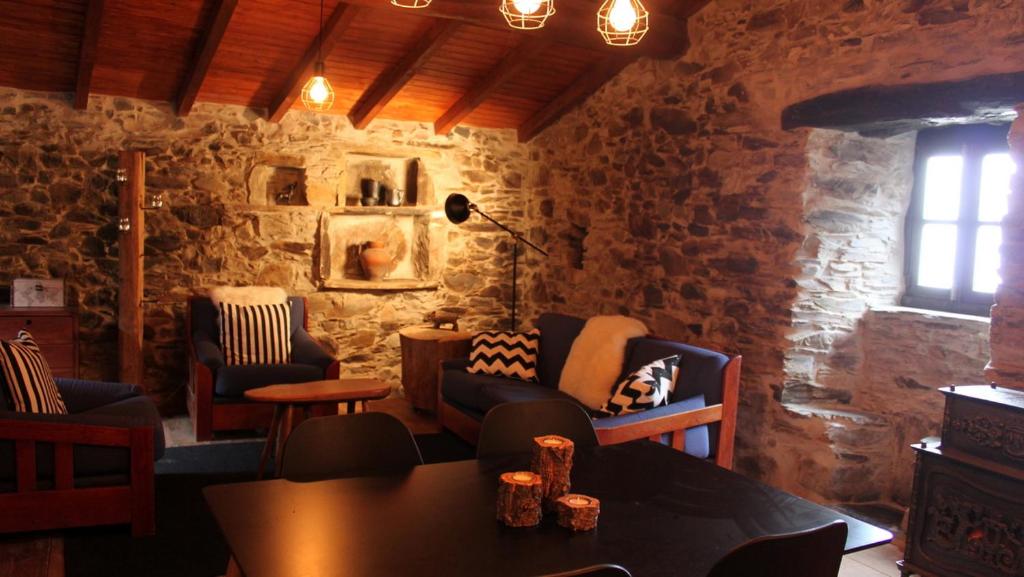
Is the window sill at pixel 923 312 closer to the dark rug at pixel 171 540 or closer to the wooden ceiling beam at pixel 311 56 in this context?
the wooden ceiling beam at pixel 311 56

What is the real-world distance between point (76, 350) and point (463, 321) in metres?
3.03

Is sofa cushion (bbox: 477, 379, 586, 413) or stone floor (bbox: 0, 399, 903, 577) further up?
sofa cushion (bbox: 477, 379, 586, 413)

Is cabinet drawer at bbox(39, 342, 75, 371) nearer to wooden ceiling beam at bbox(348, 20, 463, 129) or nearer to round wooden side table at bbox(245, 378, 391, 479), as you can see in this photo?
round wooden side table at bbox(245, 378, 391, 479)

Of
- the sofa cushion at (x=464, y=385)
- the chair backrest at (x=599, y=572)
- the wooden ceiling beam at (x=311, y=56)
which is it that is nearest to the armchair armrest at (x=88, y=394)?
the sofa cushion at (x=464, y=385)

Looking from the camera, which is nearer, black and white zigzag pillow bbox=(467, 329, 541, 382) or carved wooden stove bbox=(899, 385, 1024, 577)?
carved wooden stove bbox=(899, 385, 1024, 577)

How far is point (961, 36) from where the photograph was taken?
3.84 meters

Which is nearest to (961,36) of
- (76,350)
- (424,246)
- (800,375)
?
(800,375)

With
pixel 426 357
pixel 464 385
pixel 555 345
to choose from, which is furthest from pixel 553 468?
pixel 426 357

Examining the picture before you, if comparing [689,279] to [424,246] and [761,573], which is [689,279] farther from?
[761,573]

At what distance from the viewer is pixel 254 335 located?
5680 millimetres

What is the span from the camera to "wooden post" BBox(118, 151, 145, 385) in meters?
5.46

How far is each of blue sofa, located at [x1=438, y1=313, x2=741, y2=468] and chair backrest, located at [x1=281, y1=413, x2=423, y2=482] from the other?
1225 millimetres

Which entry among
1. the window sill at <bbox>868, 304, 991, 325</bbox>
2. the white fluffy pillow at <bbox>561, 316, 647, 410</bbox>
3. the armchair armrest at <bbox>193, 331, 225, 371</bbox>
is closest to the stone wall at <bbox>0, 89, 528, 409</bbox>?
the armchair armrest at <bbox>193, 331, 225, 371</bbox>

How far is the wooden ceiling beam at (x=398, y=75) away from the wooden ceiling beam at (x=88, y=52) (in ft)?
6.17
